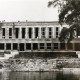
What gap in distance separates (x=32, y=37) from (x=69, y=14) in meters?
37.4

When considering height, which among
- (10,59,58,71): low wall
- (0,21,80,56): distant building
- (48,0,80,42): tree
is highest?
(48,0,80,42): tree

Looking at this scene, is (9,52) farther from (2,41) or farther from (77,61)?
(77,61)

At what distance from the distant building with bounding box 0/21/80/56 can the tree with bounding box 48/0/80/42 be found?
107 ft

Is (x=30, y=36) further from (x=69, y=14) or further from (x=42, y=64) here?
(x=69, y=14)

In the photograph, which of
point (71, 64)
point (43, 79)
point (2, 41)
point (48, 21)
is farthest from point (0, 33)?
point (43, 79)

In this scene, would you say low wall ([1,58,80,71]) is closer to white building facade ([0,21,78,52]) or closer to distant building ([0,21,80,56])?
distant building ([0,21,80,56])

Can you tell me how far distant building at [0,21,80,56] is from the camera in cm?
7944

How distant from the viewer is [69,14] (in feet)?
144

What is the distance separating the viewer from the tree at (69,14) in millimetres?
43537

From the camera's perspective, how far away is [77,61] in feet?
219

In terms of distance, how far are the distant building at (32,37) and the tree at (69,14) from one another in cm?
3268

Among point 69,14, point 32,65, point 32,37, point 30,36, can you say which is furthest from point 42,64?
point 69,14

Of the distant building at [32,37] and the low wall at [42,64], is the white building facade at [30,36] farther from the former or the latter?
the low wall at [42,64]

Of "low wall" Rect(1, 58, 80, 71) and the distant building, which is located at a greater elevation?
the distant building
